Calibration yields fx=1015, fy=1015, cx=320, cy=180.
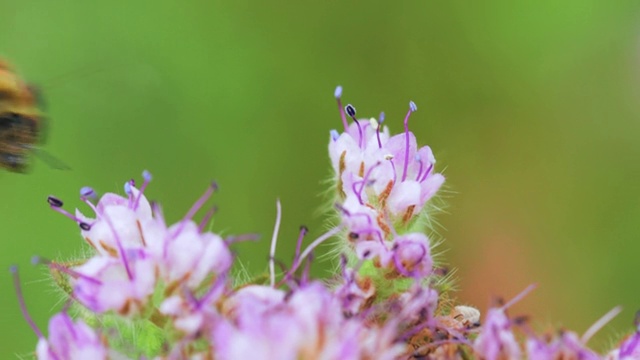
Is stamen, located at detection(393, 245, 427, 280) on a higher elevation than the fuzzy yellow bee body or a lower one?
lower

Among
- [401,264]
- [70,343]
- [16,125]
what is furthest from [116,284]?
[16,125]

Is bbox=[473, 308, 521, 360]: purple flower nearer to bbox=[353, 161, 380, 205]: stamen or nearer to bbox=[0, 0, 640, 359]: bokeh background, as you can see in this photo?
bbox=[353, 161, 380, 205]: stamen

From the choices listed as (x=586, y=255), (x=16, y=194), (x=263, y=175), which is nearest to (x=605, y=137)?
(x=586, y=255)

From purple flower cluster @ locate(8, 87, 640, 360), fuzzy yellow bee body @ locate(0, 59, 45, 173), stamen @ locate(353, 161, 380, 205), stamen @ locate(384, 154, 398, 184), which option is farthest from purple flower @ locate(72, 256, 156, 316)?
fuzzy yellow bee body @ locate(0, 59, 45, 173)

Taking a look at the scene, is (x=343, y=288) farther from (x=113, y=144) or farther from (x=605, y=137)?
(x=605, y=137)

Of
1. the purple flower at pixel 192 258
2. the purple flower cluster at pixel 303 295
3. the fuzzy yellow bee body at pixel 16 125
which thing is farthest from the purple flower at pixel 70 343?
the fuzzy yellow bee body at pixel 16 125

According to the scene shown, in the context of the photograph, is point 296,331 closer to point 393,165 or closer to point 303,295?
point 303,295
